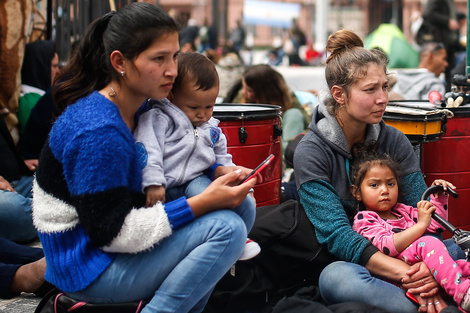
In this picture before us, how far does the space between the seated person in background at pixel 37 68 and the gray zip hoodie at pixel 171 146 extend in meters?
2.74

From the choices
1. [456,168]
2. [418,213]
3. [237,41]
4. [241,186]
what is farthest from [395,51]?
[237,41]

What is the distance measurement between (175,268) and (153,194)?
10.7 inches

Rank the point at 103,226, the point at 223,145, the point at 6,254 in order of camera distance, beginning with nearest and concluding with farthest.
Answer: the point at 103,226 → the point at 223,145 → the point at 6,254

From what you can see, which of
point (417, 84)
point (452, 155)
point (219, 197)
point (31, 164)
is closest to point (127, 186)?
point (219, 197)

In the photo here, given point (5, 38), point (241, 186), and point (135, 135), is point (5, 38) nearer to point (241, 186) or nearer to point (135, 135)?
point (135, 135)

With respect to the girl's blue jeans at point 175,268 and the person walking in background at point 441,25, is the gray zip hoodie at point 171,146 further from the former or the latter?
the person walking in background at point 441,25

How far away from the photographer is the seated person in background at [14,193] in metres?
3.96

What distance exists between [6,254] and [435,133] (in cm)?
237

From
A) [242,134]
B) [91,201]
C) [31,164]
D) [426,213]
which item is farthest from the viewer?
[31,164]

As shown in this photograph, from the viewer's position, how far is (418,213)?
2.86 m

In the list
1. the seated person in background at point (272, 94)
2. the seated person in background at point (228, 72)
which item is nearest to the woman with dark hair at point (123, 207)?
the seated person in background at point (272, 94)

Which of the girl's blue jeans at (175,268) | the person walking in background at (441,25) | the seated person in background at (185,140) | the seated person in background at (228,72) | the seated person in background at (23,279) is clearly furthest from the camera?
the person walking in background at (441,25)

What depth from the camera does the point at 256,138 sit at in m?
3.76

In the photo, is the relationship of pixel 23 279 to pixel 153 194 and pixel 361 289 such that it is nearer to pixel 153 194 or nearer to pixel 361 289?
pixel 153 194
